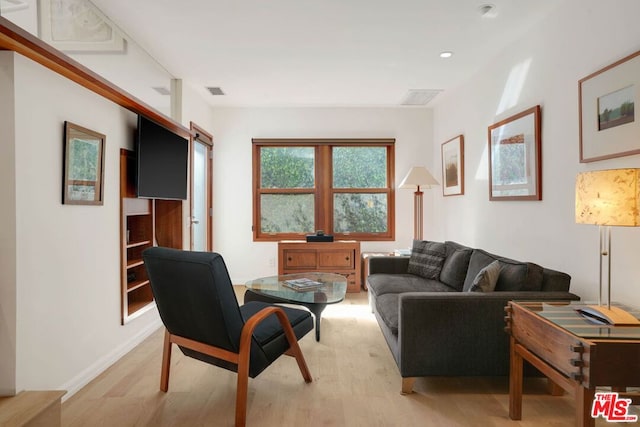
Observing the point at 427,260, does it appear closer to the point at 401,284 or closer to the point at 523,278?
the point at 401,284

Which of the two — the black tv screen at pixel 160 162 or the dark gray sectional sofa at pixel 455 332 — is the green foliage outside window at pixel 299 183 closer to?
the black tv screen at pixel 160 162

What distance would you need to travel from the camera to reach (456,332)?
216 cm

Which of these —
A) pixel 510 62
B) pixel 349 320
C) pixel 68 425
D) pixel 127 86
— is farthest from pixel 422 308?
pixel 127 86

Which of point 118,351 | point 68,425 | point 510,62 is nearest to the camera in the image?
point 68,425

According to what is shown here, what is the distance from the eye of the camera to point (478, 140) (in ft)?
12.6

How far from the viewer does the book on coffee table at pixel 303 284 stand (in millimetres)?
3079

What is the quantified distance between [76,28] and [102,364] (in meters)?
2.25

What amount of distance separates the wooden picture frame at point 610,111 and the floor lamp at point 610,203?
56cm

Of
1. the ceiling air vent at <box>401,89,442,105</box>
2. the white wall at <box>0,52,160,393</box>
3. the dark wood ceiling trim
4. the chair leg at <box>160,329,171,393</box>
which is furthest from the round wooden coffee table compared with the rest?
the ceiling air vent at <box>401,89,442,105</box>

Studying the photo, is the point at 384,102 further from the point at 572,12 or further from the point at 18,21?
the point at 18,21

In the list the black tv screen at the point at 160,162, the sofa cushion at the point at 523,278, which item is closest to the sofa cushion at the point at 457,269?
the sofa cushion at the point at 523,278

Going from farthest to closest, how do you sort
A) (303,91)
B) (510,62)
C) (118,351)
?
(303,91), (510,62), (118,351)

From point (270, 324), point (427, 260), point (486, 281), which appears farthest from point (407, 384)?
point (427, 260)

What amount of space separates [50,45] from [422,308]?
2.53 m
